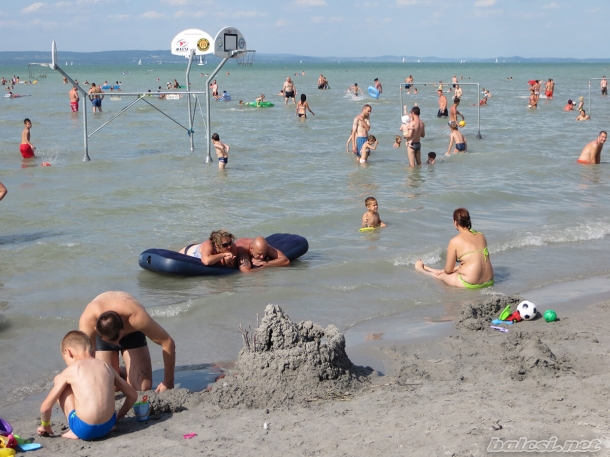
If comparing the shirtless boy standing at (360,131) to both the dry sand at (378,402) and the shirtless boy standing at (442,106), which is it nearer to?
the dry sand at (378,402)

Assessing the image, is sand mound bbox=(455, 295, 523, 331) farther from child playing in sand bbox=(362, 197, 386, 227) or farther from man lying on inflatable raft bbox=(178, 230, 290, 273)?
child playing in sand bbox=(362, 197, 386, 227)

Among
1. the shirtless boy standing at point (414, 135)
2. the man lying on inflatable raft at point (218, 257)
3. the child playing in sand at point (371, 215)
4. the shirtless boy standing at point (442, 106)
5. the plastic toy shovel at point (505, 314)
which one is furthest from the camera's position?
the shirtless boy standing at point (442, 106)

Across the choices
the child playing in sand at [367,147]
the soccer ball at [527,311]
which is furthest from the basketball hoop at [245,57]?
the soccer ball at [527,311]

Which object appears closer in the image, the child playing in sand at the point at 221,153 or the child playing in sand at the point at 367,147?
the child playing in sand at the point at 221,153

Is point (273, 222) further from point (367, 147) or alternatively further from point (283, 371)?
point (283, 371)

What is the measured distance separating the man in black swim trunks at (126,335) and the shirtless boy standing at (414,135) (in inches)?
442

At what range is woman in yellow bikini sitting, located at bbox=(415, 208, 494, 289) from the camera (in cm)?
806

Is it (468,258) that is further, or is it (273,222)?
(273,222)

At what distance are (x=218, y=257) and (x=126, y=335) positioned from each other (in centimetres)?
319

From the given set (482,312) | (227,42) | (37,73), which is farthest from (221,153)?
(37,73)

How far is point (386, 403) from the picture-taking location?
473 centimetres

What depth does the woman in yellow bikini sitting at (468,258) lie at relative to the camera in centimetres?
806

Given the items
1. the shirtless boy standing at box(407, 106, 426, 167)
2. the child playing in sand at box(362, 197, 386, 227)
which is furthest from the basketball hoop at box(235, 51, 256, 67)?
the child playing in sand at box(362, 197, 386, 227)

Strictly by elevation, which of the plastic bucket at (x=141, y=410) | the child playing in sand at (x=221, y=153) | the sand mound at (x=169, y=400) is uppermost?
the child playing in sand at (x=221, y=153)
